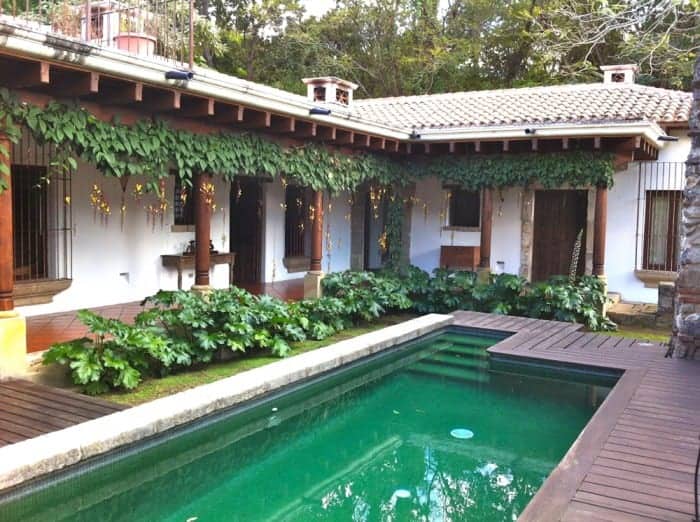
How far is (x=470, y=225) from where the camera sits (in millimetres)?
14367

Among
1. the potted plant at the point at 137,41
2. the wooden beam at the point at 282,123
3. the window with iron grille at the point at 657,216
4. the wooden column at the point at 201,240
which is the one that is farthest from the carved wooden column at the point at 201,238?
the window with iron grille at the point at 657,216

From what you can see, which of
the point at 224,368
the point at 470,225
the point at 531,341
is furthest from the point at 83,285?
the point at 470,225

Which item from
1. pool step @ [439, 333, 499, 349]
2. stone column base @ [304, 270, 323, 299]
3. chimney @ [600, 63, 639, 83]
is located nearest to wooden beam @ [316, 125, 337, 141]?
stone column base @ [304, 270, 323, 299]

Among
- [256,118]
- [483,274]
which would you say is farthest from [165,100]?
[483,274]

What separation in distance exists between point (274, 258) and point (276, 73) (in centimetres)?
1195

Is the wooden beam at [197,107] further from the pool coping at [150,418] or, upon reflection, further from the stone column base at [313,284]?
the stone column base at [313,284]

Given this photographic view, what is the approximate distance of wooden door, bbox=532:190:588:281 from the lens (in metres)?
13.4

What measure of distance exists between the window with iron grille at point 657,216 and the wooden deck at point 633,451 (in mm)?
5366

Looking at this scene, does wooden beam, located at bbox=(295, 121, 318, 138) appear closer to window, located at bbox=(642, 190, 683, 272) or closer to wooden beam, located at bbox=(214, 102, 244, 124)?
wooden beam, located at bbox=(214, 102, 244, 124)

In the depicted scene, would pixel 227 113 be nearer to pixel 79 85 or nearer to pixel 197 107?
pixel 197 107

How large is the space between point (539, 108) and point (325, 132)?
4731 millimetres

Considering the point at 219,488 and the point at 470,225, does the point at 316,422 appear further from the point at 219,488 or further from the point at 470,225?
the point at 470,225

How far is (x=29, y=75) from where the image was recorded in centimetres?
598

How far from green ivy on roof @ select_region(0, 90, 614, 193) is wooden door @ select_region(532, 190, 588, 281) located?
1.97 m
